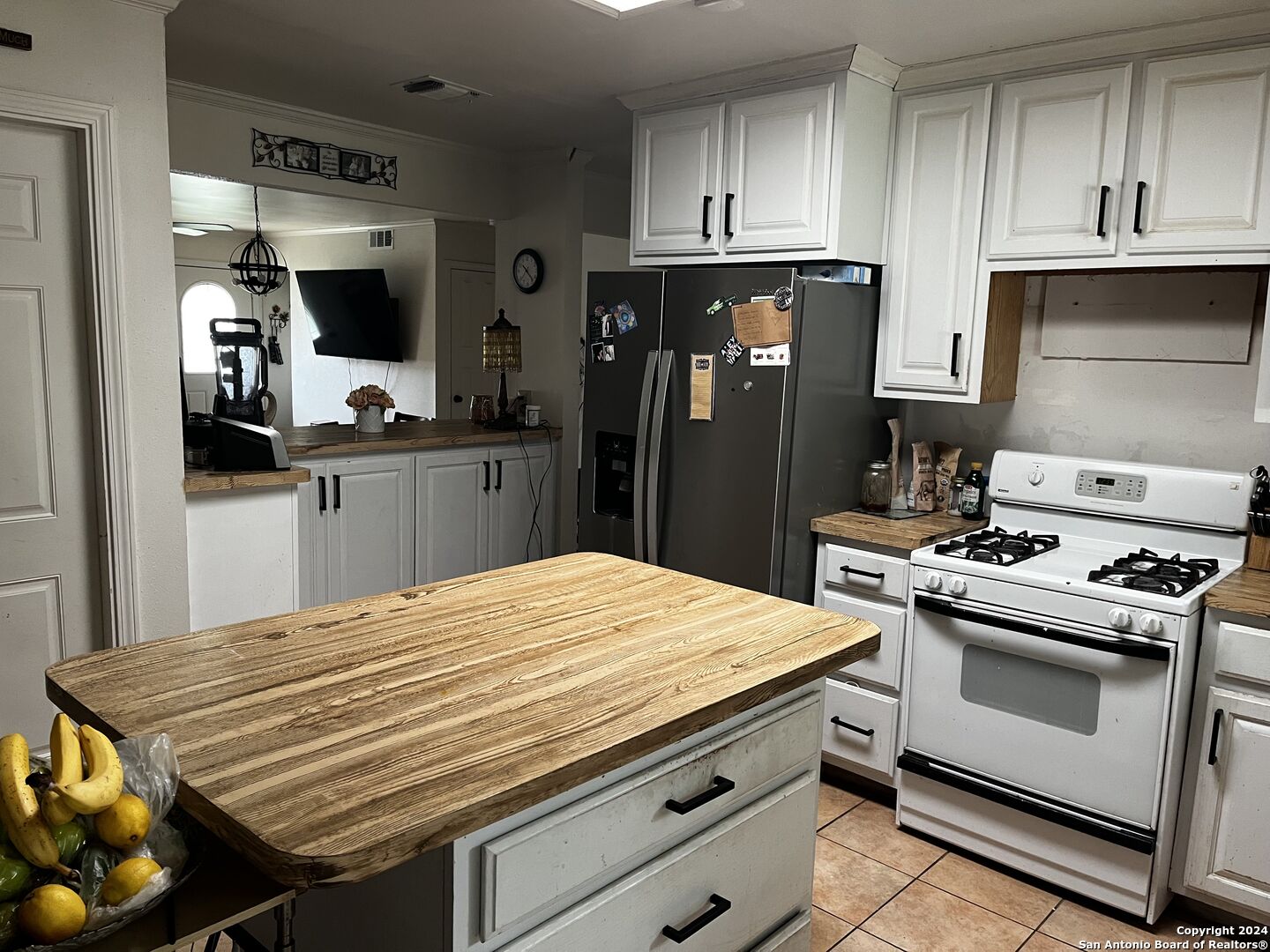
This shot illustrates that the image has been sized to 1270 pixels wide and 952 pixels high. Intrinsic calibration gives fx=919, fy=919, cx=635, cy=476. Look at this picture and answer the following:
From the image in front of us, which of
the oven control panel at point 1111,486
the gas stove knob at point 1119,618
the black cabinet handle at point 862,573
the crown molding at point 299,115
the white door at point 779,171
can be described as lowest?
the black cabinet handle at point 862,573

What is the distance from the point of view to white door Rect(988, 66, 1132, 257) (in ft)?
8.82

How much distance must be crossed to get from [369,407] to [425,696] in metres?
2.97

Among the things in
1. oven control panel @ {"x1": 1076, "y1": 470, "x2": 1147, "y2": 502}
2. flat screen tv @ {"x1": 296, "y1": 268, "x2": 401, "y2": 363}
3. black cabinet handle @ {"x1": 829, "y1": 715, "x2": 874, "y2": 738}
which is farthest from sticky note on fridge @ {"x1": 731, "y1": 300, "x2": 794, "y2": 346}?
flat screen tv @ {"x1": 296, "y1": 268, "x2": 401, "y2": 363}

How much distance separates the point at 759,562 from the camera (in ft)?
10.2

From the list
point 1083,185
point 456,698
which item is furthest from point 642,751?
point 1083,185

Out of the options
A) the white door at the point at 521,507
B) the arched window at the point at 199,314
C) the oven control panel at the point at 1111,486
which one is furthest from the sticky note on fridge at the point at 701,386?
the arched window at the point at 199,314

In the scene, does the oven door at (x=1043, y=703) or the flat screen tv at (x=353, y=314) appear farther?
the flat screen tv at (x=353, y=314)

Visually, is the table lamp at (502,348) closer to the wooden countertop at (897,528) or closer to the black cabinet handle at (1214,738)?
the wooden countertop at (897,528)

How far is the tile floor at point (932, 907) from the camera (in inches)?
92.7

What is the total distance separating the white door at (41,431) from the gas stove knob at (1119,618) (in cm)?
286

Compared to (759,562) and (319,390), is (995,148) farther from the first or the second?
(319,390)

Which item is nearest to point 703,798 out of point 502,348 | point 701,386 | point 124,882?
point 124,882

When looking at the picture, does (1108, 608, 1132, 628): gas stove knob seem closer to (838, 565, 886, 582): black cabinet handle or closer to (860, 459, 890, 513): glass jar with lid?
(838, 565, 886, 582): black cabinet handle

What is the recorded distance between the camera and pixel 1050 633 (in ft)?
8.18
